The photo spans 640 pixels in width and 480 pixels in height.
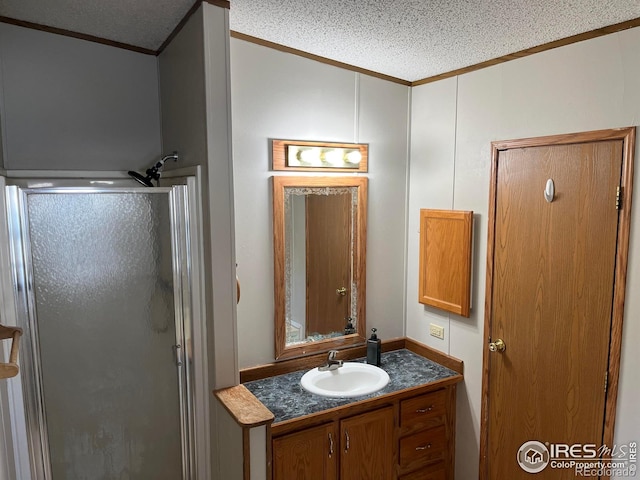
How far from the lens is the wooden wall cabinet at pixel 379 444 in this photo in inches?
85.0

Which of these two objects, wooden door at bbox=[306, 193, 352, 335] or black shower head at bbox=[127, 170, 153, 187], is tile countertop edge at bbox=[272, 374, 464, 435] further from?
black shower head at bbox=[127, 170, 153, 187]

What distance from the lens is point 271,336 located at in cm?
261

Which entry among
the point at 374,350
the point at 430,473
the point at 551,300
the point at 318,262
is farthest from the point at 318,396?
the point at 551,300

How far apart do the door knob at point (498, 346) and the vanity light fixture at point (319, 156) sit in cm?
123

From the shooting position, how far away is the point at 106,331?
6.61ft

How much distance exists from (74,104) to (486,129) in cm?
215

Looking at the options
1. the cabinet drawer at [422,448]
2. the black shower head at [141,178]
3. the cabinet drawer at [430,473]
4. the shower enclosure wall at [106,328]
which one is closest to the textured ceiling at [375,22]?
the black shower head at [141,178]

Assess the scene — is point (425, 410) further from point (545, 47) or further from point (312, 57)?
point (312, 57)

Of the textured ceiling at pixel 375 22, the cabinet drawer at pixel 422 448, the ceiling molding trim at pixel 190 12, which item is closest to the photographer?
the textured ceiling at pixel 375 22

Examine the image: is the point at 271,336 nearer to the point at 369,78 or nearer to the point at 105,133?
the point at 105,133

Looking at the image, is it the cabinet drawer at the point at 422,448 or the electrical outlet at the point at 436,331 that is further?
the electrical outlet at the point at 436,331

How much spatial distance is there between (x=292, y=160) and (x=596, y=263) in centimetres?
156

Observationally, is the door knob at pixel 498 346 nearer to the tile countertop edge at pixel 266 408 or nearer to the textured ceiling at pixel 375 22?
the tile countertop edge at pixel 266 408

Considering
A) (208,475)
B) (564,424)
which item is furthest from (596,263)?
(208,475)
